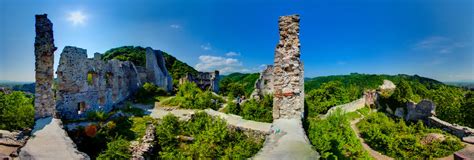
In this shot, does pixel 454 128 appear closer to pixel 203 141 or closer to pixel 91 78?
pixel 203 141

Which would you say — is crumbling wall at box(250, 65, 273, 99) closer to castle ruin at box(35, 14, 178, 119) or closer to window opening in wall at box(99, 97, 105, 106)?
castle ruin at box(35, 14, 178, 119)

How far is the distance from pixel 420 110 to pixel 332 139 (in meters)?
17.7

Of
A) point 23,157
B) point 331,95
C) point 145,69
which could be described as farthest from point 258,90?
point 23,157

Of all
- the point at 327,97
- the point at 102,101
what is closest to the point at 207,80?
the point at 327,97

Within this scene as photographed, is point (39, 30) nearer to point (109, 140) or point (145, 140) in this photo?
point (109, 140)

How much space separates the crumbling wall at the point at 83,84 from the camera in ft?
43.4

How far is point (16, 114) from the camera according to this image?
9070mm

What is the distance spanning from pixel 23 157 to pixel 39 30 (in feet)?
17.3

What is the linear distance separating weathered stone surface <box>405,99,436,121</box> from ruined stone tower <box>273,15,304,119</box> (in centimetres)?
1899

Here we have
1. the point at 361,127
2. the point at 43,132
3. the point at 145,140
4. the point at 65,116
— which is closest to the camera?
the point at 43,132

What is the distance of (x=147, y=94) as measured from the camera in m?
23.4

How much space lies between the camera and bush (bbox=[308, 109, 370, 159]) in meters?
6.62

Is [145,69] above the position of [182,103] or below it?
above

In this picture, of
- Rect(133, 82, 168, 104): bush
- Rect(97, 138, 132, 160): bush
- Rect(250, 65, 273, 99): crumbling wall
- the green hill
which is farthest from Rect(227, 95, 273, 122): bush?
the green hill
